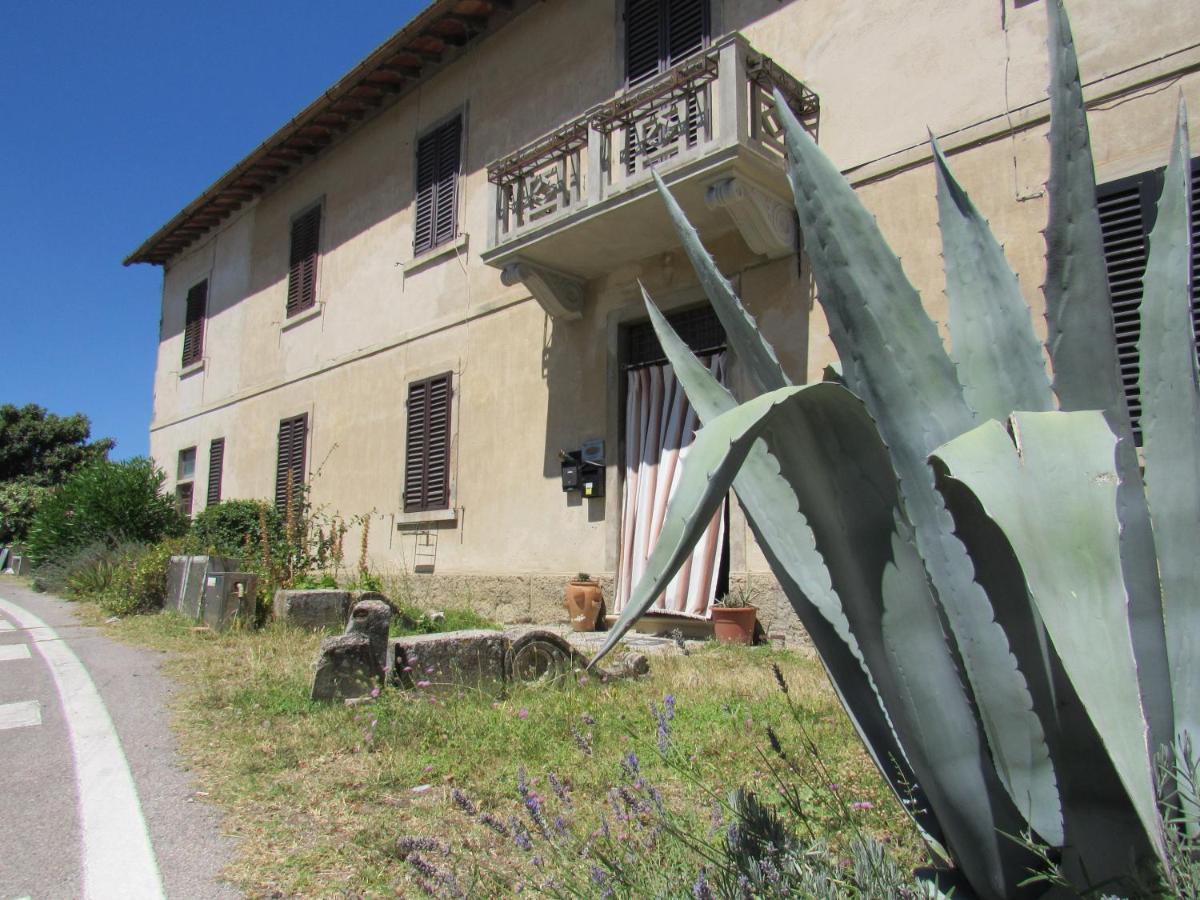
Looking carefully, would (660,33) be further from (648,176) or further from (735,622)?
(735,622)

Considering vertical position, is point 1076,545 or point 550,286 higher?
point 550,286

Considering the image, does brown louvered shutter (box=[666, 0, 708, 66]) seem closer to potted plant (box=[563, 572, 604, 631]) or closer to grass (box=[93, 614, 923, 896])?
potted plant (box=[563, 572, 604, 631])

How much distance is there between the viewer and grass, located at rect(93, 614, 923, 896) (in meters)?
2.25

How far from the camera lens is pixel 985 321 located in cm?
155

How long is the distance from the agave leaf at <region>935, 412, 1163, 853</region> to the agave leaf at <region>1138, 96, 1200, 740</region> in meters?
0.34

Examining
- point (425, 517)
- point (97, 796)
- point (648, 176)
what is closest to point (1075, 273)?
point (97, 796)

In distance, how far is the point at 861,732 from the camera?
152 cm

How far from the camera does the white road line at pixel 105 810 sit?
2289mm

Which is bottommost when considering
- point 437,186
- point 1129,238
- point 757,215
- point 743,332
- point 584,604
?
point 584,604

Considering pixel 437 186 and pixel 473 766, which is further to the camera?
pixel 437 186

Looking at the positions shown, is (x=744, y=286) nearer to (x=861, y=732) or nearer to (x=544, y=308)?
(x=544, y=308)

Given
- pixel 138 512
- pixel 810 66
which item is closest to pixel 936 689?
pixel 810 66

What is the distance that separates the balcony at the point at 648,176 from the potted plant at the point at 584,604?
9.15ft

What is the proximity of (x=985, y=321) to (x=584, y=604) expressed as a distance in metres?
6.46
